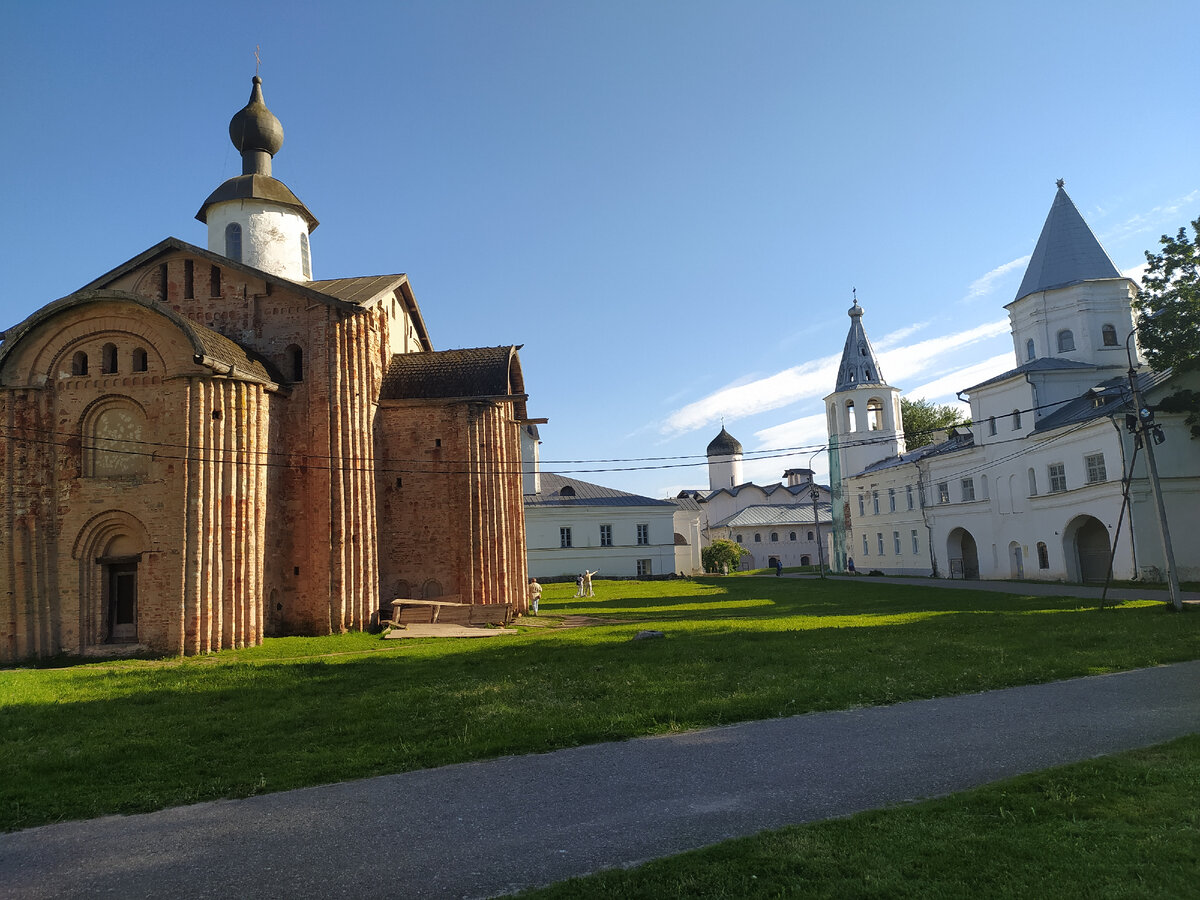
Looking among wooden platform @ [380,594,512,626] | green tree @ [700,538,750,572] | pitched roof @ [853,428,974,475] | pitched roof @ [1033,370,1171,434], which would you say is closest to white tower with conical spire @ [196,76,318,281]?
wooden platform @ [380,594,512,626]

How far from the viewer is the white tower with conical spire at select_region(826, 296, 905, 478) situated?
5594 centimetres

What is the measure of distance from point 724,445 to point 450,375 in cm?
6770

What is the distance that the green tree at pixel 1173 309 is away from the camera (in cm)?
2541

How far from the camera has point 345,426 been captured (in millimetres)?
22734

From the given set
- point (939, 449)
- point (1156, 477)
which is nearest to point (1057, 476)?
point (939, 449)

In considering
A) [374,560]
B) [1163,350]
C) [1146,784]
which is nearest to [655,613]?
[374,560]

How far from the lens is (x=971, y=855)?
15.7ft

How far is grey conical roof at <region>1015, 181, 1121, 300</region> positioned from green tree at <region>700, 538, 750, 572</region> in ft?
103

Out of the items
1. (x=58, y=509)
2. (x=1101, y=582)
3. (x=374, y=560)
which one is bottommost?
(x=1101, y=582)

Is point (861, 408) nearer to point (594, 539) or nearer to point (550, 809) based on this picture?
point (594, 539)

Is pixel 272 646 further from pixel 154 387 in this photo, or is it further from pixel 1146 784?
pixel 1146 784

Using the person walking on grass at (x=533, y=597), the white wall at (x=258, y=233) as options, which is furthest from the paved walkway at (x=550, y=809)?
the white wall at (x=258, y=233)

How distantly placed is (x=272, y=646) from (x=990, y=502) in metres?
33.0

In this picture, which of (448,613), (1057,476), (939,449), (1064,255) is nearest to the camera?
(448,613)
